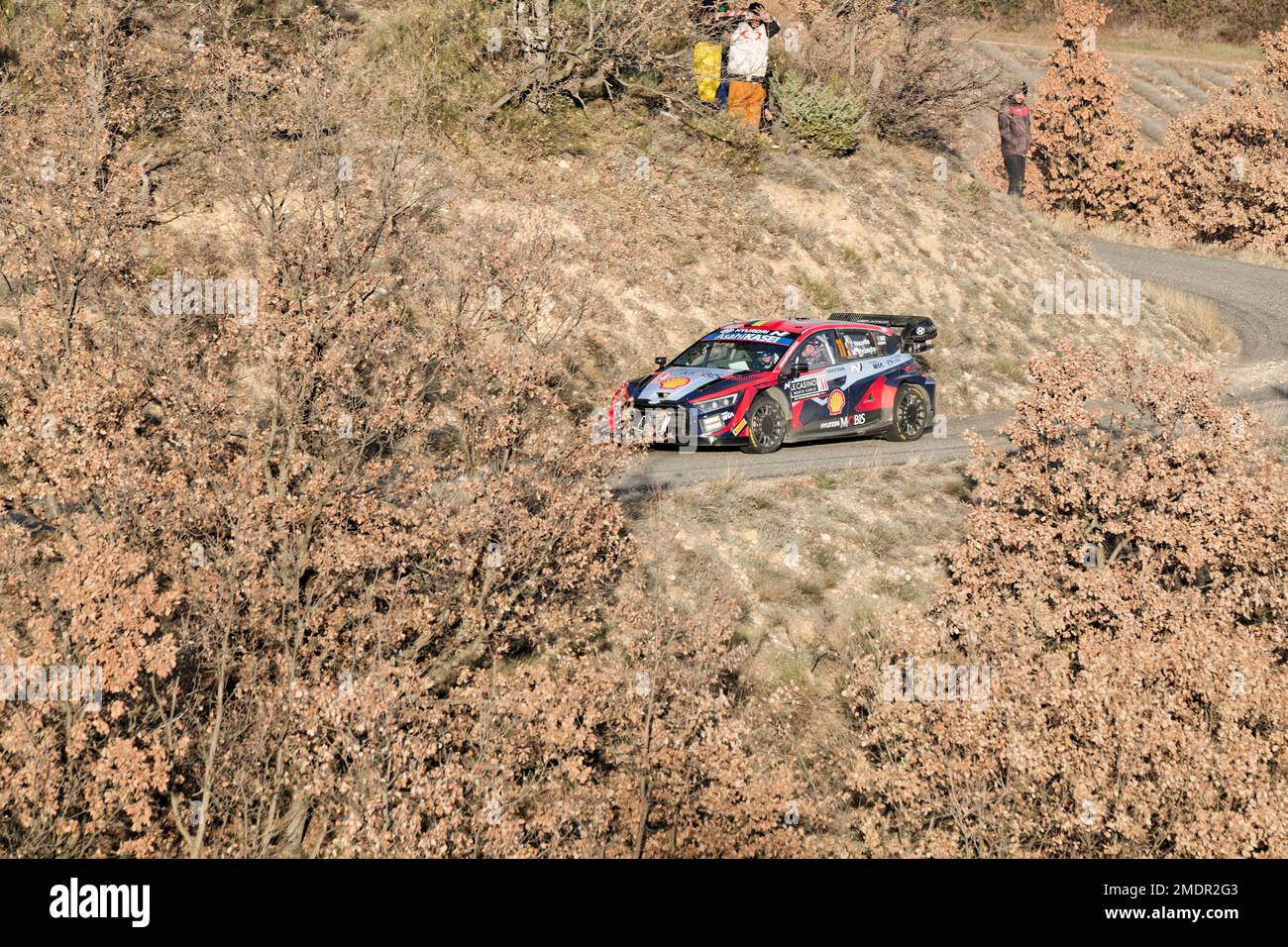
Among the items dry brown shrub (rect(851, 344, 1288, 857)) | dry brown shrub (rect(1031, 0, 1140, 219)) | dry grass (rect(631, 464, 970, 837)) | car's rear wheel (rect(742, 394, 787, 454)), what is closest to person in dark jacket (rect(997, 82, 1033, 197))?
dry brown shrub (rect(1031, 0, 1140, 219))

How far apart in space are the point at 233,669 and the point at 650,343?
11648mm

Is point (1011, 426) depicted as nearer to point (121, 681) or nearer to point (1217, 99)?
point (121, 681)

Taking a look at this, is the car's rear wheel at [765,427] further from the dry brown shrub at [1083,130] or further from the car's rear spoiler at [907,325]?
the dry brown shrub at [1083,130]

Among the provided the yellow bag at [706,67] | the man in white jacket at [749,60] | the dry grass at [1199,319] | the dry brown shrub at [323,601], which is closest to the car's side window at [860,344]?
the dry brown shrub at [323,601]

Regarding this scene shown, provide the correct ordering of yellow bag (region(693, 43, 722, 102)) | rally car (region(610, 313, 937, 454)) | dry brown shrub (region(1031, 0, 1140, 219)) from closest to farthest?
rally car (region(610, 313, 937, 454)) < yellow bag (region(693, 43, 722, 102)) < dry brown shrub (region(1031, 0, 1140, 219))

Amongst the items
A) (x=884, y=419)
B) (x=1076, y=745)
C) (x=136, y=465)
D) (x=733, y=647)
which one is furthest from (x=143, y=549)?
(x=884, y=419)

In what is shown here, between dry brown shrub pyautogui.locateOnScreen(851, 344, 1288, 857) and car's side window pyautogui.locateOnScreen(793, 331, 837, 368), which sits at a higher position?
car's side window pyautogui.locateOnScreen(793, 331, 837, 368)

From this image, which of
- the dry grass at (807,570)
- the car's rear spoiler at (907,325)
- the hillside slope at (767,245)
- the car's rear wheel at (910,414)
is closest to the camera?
the dry grass at (807,570)

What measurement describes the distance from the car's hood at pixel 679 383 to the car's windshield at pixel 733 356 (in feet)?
0.84

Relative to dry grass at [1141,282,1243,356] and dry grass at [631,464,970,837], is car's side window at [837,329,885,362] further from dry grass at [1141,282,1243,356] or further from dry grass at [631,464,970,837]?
dry grass at [1141,282,1243,356]

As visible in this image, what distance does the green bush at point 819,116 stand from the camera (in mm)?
29719

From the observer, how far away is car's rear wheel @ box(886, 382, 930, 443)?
766 inches

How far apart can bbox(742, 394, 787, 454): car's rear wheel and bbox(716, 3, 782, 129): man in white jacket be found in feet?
46.2

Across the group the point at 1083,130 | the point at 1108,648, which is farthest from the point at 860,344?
the point at 1083,130
